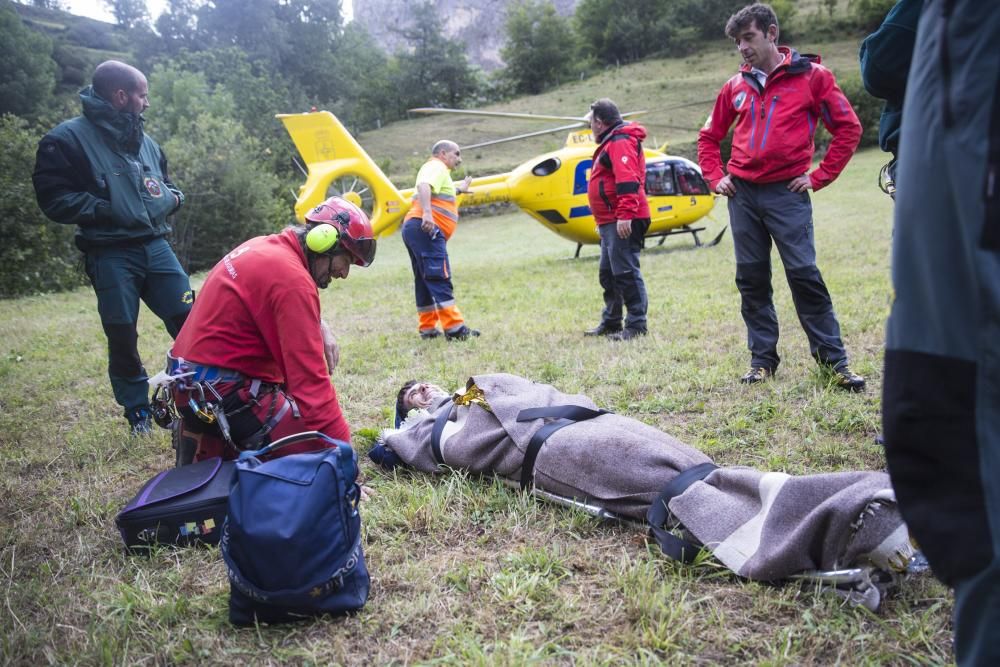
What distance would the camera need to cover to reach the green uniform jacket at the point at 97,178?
4066mm

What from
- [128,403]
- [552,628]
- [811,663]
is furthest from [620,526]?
[128,403]

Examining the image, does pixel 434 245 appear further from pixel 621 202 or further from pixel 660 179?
pixel 660 179

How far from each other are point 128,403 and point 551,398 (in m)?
2.96

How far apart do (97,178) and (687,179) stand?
1242cm

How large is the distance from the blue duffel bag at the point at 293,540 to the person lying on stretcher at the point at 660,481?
99 centimetres

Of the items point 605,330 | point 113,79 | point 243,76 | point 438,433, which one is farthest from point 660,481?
point 243,76

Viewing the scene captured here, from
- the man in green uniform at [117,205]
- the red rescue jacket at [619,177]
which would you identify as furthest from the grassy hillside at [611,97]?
the man in green uniform at [117,205]

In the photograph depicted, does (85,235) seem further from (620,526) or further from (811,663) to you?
(811,663)

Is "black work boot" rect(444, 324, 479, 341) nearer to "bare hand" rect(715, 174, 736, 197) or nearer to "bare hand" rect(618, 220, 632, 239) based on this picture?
"bare hand" rect(618, 220, 632, 239)

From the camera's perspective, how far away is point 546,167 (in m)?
13.2

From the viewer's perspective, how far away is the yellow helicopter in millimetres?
12312

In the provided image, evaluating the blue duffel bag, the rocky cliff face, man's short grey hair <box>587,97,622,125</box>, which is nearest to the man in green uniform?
the blue duffel bag

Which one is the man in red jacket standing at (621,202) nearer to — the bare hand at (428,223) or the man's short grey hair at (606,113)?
the man's short grey hair at (606,113)

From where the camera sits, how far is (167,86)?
37156 mm
